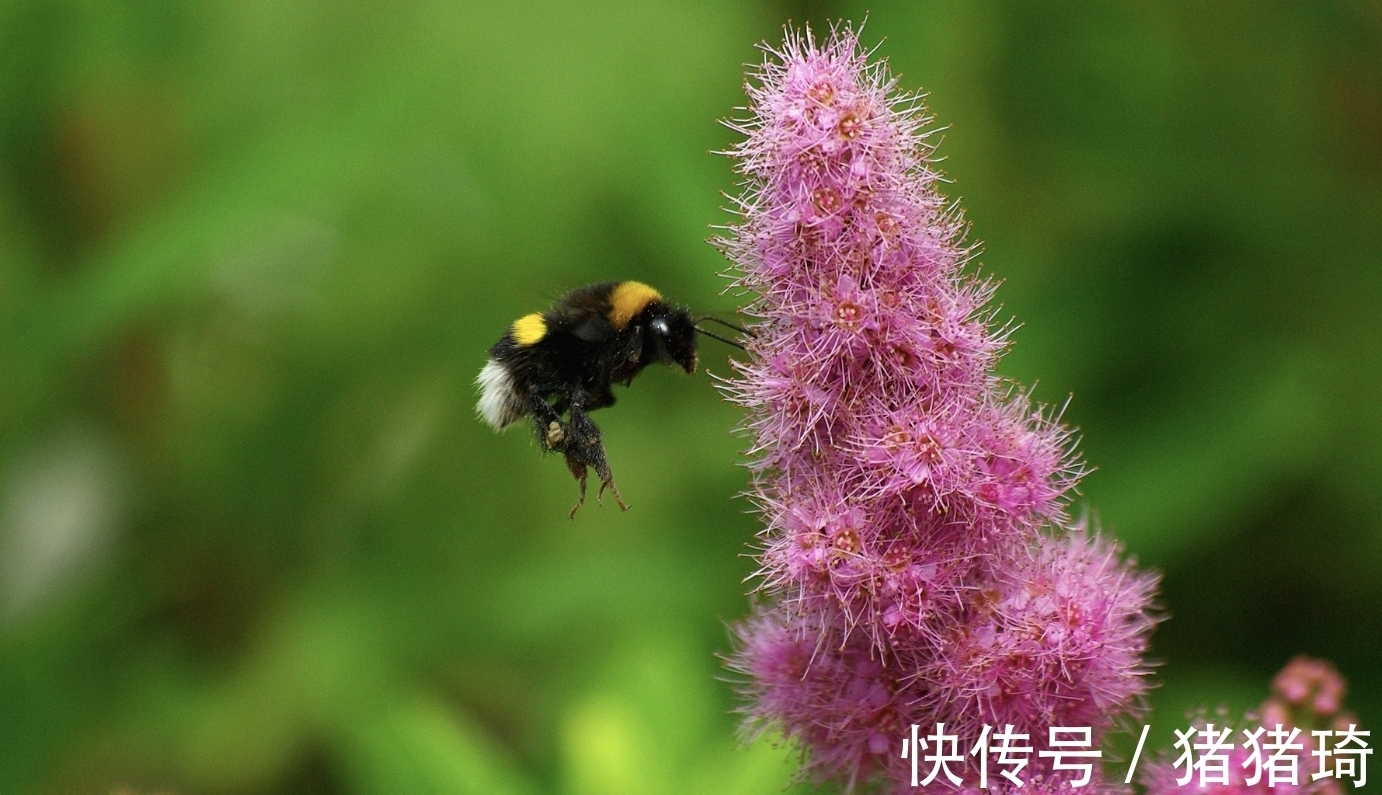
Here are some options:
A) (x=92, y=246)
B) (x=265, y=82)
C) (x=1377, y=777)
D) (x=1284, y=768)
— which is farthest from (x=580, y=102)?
(x=1284, y=768)

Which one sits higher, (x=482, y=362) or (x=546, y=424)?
(x=482, y=362)

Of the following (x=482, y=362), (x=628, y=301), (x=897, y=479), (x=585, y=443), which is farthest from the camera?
(x=482, y=362)

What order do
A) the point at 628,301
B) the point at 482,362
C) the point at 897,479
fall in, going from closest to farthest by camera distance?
1. the point at 897,479
2. the point at 628,301
3. the point at 482,362

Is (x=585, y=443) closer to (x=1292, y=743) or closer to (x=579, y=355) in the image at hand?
(x=579, y=355)

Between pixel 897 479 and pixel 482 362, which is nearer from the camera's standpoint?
pixel 897 479

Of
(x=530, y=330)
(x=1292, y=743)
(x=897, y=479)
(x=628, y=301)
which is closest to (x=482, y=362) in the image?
(x=530, y=330)

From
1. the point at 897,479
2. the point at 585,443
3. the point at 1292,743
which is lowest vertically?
the point at 1292,743

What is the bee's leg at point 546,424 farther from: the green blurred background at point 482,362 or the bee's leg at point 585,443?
the green blurred background at point 482,362
